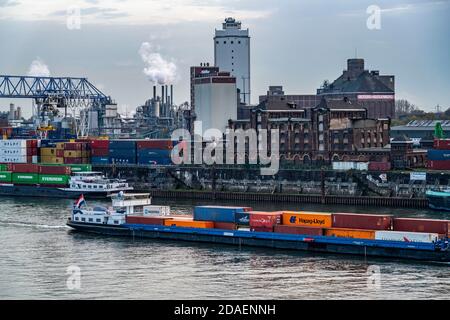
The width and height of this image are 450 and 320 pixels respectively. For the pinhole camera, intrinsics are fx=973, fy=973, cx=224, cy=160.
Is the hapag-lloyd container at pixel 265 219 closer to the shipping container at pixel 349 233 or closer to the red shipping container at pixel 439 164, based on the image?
the shipping container at pixel 349 233

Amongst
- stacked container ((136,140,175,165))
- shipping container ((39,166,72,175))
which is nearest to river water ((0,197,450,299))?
shipping container ((39,166,72,175))

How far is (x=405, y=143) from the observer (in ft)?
185

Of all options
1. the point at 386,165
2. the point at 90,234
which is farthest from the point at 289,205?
the point at 90,234

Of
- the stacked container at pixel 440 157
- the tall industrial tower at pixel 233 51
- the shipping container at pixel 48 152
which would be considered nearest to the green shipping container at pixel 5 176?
the shipping container at pixel 48 152

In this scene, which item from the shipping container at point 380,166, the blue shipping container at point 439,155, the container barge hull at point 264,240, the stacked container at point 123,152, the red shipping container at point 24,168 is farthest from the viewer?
the stacked container at point 123,152

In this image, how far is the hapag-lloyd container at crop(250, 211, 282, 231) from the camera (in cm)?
3555

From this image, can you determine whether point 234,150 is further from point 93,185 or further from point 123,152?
point 93,185

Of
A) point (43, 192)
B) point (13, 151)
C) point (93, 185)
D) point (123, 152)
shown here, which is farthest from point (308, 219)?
point (13, 151)

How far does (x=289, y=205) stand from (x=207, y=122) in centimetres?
2512

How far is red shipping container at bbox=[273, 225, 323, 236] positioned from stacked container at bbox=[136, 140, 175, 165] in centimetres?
2896

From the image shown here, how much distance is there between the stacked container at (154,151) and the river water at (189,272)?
25.1 metres

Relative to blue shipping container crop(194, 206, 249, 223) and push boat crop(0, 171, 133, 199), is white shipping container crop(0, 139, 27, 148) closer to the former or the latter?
push boat crop(0, 171, 133, 199)

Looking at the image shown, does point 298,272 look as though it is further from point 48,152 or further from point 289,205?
point 48,152

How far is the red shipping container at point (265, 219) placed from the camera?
35.6 meters
